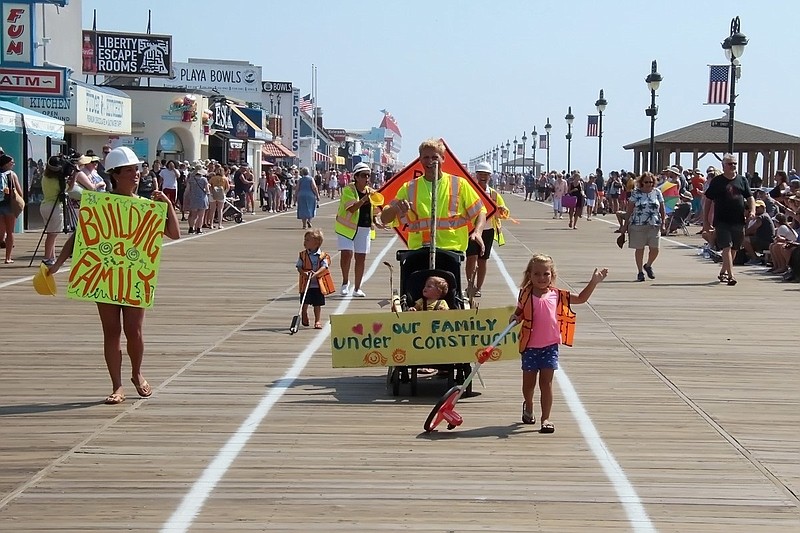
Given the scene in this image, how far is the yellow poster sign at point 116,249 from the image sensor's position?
9.06m

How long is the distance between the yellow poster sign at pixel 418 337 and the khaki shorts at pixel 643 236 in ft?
38.3

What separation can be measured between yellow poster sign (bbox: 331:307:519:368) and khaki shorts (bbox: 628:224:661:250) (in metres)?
11.7

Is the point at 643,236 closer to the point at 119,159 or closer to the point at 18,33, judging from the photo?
the point at 119,159

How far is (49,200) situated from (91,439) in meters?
13.4

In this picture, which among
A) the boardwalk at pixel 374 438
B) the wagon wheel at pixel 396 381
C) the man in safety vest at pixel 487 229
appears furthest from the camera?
the man in safety vest at pixel 487 229

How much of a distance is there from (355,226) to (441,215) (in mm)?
6164

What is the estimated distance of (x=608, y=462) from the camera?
747cm

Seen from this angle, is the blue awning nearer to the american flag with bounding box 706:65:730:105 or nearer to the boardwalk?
the boardwalk

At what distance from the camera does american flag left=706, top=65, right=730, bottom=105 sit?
3481 centimetres

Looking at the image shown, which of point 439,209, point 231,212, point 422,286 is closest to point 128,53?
point 231,212

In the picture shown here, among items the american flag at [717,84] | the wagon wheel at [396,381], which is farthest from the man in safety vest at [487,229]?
the american flag at [717,84]

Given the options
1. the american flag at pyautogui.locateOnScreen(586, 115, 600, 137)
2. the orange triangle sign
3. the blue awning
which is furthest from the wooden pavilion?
the orange triangle sign

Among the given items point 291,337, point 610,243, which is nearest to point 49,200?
point 291,337

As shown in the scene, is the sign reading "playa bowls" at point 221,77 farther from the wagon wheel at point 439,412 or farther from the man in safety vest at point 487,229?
the wagon wheel at point 439,412
